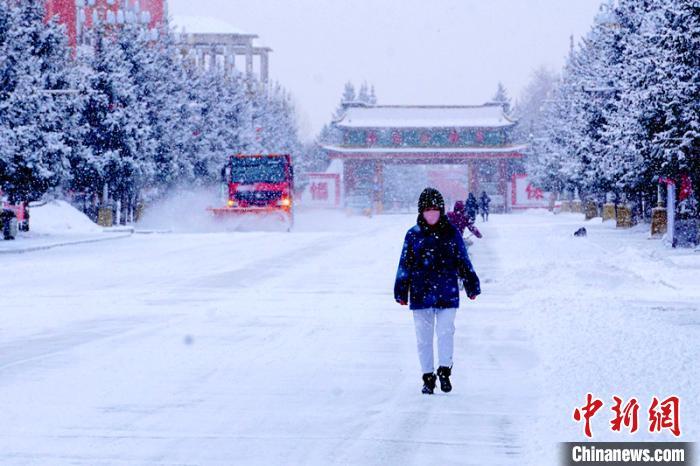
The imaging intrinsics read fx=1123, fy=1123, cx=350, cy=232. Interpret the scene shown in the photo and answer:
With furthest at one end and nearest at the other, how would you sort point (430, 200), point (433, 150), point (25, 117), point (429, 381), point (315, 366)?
point (433, 150) < point (25, 117) < point (315, 366) < point (429, 381) < point (430, 200)

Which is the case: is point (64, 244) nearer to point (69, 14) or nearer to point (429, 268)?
point (429, 268)

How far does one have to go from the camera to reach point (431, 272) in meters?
8.45

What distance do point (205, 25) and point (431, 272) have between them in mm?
171407

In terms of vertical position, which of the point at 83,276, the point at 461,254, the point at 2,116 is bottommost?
the point at 83,276

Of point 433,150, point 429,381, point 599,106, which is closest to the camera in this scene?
point 429,381

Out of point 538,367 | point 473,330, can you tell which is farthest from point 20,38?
point 538,367

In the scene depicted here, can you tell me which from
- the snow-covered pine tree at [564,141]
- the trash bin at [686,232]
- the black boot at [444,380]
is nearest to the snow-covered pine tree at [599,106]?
the snow-covered pine tree at [564,141]

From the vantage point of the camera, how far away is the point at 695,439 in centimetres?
657

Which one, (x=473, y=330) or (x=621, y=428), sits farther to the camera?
(x=473, y=330)

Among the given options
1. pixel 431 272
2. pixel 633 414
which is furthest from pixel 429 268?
pixel 633 414

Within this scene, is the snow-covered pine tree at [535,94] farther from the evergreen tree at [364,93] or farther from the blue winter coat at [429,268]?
the blue winter coat at [429,268]

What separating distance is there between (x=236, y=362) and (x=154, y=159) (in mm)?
46685

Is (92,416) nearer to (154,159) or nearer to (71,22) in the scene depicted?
(154,159)

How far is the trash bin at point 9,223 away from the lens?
3772 centimetres
